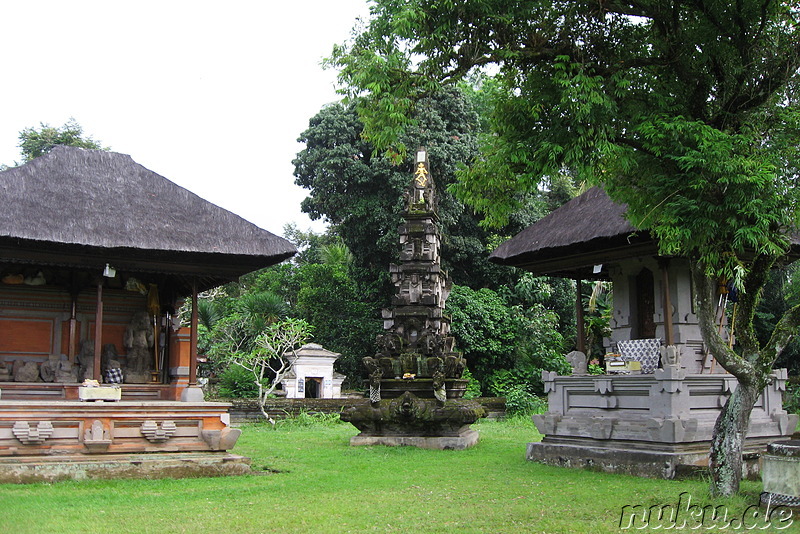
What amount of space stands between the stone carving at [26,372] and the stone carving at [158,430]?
7.16 feet

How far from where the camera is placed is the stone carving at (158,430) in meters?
11.1

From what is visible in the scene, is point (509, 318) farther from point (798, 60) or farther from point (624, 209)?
point (798, 60)

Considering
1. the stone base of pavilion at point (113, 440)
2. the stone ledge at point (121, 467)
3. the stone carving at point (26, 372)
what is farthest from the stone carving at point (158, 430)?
the stone carving at point (26, 372)

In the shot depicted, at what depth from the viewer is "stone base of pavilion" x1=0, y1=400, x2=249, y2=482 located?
33.8ft

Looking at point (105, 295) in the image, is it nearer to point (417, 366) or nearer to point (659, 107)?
point (417, 366)

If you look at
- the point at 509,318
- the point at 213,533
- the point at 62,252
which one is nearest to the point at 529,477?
the point at 213,533

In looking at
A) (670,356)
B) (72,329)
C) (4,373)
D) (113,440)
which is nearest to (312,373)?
(72,329)

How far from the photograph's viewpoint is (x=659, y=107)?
9.09 metres

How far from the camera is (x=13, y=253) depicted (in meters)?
10.9

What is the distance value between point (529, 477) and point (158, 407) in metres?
5.38

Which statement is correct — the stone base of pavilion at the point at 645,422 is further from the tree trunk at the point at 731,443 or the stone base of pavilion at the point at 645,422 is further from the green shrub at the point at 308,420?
the green shrub at the point at 308,420

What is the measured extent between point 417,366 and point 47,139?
72.4 feet

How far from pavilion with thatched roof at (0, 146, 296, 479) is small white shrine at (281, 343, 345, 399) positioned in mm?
12375

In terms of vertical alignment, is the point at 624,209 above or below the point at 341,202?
below
